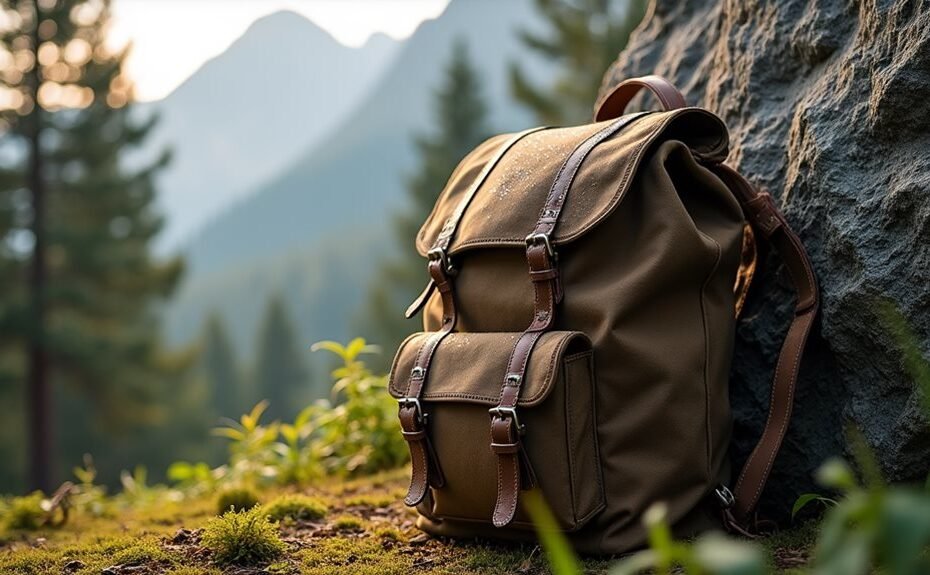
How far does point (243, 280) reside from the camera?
11512cm

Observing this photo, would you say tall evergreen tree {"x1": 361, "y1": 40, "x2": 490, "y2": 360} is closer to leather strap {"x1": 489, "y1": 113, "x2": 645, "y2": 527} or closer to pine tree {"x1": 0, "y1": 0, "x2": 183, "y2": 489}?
pine tree {"x1": 0, "y1": 0, "x2": 183, "y2": 489}

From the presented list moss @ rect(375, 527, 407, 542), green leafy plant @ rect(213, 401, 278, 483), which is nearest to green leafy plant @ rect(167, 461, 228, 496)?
green leafy plant @ rect(213, 401, 278, 483)

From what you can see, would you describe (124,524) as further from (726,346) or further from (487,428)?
(726,346)

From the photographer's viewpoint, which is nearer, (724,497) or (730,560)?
(730,560)

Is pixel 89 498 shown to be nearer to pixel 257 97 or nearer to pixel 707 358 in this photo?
pixel 707 358

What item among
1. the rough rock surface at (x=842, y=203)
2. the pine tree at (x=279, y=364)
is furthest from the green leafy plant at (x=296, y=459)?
the pine tree at (x=279, y=364)

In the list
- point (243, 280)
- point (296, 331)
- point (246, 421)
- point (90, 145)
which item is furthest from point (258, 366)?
point (243, 280)

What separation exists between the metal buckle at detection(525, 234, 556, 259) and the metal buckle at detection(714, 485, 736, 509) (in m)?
0.81

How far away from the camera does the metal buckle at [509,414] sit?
7.84 ft

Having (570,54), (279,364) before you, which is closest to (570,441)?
(570,54)

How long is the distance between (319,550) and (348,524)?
401 millimetres

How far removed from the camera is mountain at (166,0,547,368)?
339 ft

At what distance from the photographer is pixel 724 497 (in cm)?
262

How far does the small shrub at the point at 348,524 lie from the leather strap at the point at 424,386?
21.1 inches
